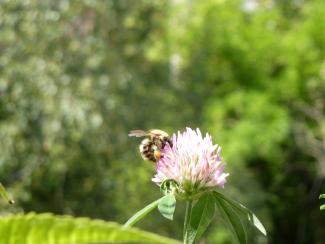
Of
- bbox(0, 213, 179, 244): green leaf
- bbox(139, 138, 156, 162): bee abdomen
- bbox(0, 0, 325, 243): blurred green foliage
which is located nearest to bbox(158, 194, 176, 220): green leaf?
bbox(0, 213, 179, 244): green leaf

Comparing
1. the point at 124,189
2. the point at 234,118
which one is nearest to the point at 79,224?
the point at 124,189

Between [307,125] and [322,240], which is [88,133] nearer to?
[307,125]

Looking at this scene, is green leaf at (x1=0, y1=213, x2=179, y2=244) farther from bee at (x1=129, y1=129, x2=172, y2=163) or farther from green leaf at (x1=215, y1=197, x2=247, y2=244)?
bee at (x1=129, y1=129, x2=172, y2=163)

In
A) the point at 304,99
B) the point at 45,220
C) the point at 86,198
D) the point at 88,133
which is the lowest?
the point at 45,220

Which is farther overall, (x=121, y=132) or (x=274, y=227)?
(x=274, y=227)

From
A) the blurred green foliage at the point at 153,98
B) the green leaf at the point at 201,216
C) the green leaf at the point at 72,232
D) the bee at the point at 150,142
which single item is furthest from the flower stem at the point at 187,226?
the blurred green foliage at the point at 153,98

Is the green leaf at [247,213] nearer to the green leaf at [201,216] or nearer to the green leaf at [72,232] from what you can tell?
the green leaf at [201,216]

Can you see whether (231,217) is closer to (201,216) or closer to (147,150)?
(201,216)

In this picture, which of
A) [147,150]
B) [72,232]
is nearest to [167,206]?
[72,232]
